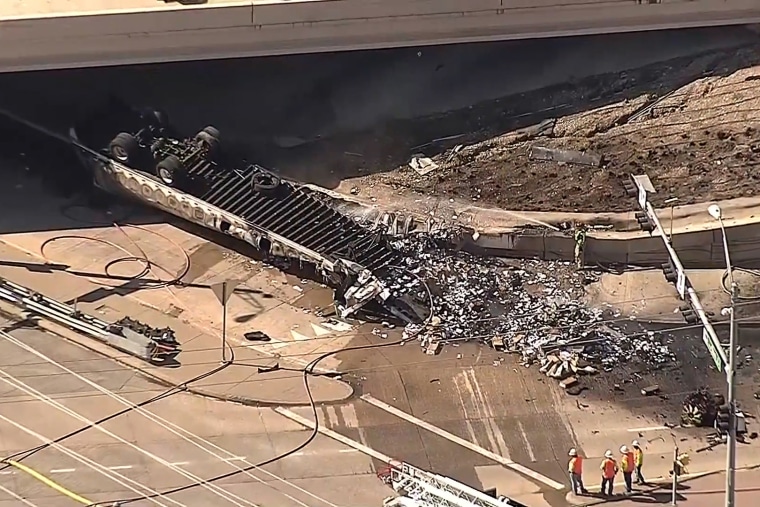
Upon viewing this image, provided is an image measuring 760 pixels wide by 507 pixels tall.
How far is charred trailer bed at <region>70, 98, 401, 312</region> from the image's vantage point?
34094 mm

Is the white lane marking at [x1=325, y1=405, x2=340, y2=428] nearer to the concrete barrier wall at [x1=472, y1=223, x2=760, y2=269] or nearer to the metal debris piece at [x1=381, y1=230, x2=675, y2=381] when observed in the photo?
the metal debris piece at [x1=381, y1=230, x2=675, y2=381]

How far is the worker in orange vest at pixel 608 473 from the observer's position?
89.3 ft

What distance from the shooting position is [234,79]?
4084 cm

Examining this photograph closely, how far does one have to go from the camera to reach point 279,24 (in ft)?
122

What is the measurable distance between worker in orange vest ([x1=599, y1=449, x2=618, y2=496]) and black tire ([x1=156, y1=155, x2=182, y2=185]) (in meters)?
13.8

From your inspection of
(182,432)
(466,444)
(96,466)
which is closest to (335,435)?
(466,444)

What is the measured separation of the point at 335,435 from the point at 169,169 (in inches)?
385

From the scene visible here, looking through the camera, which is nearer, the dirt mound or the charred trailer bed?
the charred trailer bed

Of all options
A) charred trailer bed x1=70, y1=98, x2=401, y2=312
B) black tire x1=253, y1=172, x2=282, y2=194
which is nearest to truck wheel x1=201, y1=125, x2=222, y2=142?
charred trailer bed x1=70, y1=98, x2=401, y2=312

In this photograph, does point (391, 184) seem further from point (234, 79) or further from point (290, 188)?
point (234, 79)

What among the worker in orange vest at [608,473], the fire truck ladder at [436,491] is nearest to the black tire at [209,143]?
the fire truck ladder at [436,491]

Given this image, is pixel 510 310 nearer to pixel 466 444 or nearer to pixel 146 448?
pixel 466 444

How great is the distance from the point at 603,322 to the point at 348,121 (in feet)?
37.8

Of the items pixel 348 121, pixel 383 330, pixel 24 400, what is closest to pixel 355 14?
pixel 348 121
